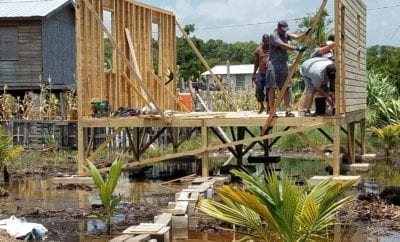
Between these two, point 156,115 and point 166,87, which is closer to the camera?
point 156,115

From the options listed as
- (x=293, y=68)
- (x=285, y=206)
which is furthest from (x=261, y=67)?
(x=285, y=206)

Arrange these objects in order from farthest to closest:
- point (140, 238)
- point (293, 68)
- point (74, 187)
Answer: point (74, 187) → point (293, 68) → point (140, 238)

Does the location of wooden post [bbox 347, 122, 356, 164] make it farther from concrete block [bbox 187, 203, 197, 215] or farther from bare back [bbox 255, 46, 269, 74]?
concrete block [bbox 187, 203, 197, 215]

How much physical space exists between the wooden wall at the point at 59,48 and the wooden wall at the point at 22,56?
328 mm

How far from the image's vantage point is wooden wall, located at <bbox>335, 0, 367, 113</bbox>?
550 inches

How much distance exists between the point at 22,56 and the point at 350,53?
1806 centimetres

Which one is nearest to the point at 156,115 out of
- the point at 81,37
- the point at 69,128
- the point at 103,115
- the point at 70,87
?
the point at 103,115

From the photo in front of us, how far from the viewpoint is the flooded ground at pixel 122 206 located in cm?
988

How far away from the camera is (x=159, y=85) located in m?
19.3

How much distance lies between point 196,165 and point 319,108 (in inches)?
209

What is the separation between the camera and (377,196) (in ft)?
40.4

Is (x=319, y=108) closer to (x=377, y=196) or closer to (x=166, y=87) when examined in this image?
(x=377, y=196)

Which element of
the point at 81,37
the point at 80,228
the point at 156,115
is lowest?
the point at 80,228

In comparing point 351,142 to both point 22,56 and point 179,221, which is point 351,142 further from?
point 22,56
